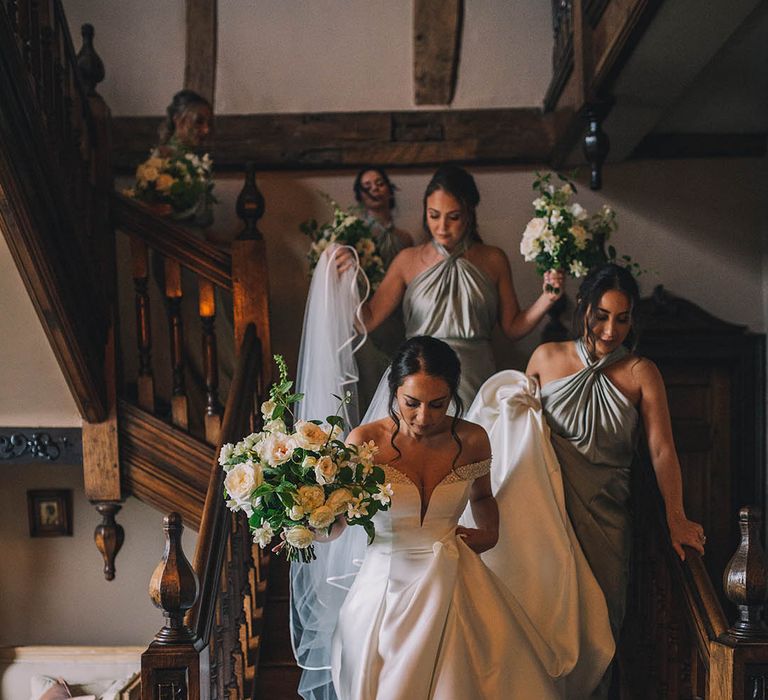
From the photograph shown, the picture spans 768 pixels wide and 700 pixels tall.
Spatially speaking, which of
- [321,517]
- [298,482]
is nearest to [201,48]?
[298,482]

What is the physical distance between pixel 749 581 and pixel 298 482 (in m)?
1.35

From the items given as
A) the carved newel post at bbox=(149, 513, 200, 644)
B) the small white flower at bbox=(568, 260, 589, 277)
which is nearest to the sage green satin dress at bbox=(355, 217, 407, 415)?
the small white flower at bbox=(568, 260, 589, 277)

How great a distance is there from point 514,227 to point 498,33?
3.80 feet

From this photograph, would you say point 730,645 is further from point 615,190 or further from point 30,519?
point 30,519

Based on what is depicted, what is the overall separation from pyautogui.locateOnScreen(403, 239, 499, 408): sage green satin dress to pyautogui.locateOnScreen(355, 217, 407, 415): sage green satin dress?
0.39 m

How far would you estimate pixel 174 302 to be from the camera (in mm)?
4219

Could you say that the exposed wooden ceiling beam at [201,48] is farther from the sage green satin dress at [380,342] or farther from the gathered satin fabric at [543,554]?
the gathered satin fabric at [543,554]

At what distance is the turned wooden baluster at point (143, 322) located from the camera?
4207 mm

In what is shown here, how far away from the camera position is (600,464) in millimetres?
3602

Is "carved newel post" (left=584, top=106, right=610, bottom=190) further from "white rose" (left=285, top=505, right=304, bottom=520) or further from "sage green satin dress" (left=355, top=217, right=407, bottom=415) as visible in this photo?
"white rose" (left=285, top=505, right=304, bottom=520)

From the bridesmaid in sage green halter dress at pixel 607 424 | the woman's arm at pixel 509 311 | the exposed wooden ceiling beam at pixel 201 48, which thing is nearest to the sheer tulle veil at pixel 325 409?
the woman's arm at pixel 509 311

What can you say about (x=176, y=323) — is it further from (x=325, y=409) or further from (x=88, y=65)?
(x=88, y=65)

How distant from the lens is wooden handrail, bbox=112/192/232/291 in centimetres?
420

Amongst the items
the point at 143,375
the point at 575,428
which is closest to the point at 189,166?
the point at 143,375
